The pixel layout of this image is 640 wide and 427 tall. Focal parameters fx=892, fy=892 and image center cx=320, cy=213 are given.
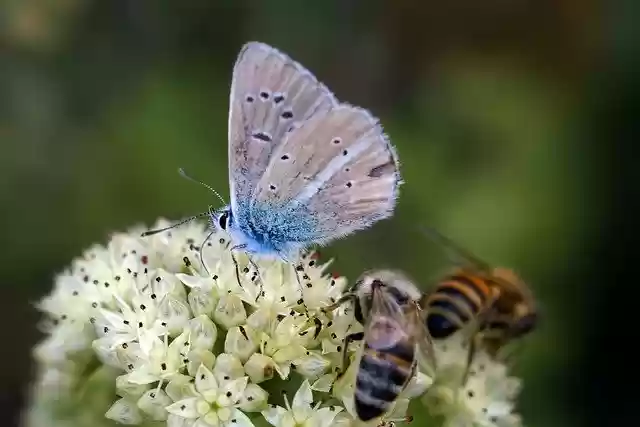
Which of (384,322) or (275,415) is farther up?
(384,322)

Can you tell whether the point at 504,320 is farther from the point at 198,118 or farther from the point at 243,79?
the point at 198,118

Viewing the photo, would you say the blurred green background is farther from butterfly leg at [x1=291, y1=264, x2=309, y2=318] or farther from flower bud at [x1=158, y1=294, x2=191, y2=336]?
flower bud at [x1=158, y1=294, x2=191, y2=336]

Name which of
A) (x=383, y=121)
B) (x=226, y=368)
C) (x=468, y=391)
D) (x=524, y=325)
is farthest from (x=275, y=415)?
(x=383, y=121)

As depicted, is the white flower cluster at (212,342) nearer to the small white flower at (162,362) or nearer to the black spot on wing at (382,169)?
the small white flower at (162,362)

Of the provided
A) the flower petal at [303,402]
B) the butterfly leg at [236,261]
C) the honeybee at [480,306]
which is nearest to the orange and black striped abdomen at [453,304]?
the honeybee at [480,306]

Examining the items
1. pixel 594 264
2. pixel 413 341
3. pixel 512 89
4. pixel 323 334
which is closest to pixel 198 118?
pixel 512 89

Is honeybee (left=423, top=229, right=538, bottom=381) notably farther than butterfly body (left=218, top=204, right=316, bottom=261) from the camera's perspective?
Yes

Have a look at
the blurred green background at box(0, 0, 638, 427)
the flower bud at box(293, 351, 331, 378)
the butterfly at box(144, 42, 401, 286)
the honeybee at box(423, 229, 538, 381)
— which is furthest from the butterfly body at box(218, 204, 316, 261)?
the blurred green background at box(0, 0, 638, 427)

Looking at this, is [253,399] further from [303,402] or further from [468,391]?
[468,391]
